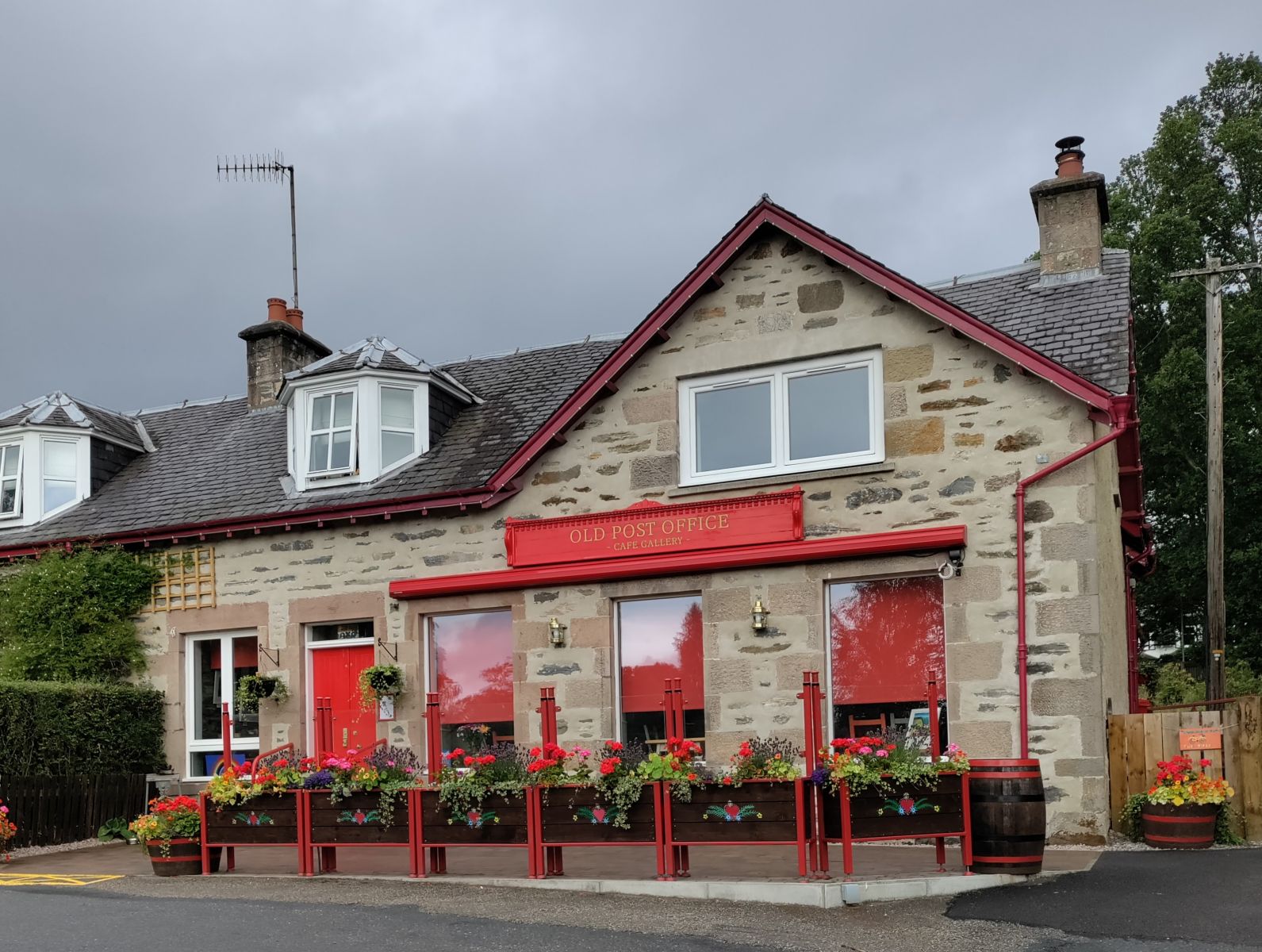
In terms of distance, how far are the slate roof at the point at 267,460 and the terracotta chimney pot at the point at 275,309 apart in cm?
146

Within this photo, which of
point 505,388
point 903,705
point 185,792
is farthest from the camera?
point 505,388

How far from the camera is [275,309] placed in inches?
841

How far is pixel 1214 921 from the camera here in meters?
8.84

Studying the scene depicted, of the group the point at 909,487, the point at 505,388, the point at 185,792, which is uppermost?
the point at 505,388

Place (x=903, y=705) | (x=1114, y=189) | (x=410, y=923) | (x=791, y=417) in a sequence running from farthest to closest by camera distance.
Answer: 1. (x=1114, y=189)
2. (x=791, y=417)
3. (x=903, y=705)
4. (x=410, y=923)

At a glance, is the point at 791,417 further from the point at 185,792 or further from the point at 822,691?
the point at 185,792

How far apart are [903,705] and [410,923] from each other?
6.18 meters

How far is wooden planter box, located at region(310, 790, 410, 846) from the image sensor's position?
454 inches

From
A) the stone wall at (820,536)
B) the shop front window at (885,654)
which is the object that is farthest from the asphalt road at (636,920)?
the shop front window at (885,654)

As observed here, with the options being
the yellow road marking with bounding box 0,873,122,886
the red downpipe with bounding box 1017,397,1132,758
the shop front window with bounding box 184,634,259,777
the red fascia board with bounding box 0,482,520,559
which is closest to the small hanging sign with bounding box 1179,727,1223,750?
the red downpipe with bounding box 1017,397,1132,758

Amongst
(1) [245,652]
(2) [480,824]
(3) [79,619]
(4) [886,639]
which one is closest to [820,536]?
(4) [886,639]

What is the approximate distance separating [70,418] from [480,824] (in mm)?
12018

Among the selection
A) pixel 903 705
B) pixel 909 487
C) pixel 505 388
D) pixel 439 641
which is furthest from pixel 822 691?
pixel 505 388

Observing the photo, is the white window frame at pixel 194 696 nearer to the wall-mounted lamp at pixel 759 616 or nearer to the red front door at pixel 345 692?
the red front door at pixel 345 692
